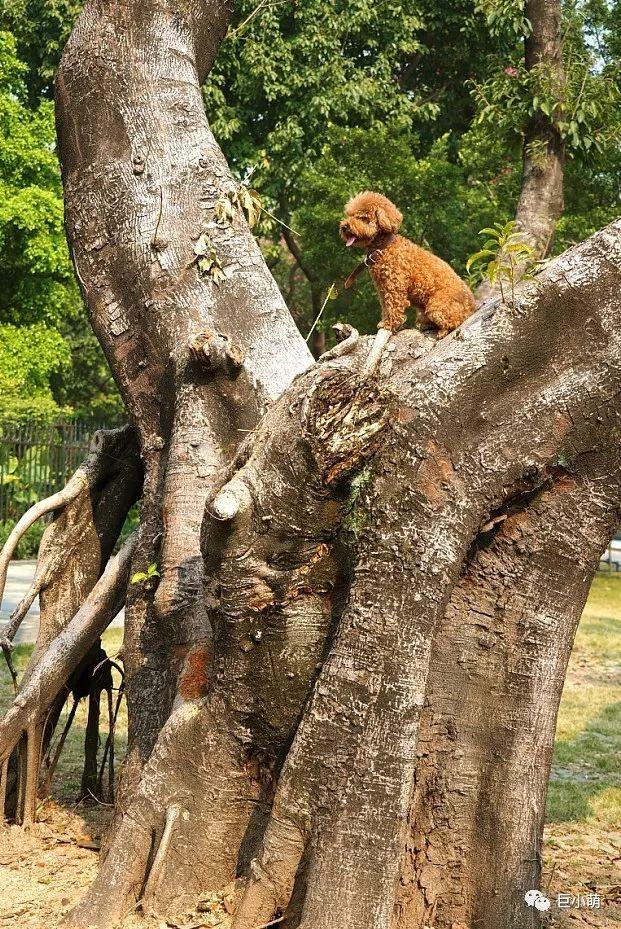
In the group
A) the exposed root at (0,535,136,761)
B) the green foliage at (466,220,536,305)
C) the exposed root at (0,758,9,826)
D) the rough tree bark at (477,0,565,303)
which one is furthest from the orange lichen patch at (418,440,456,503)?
the rough tree bark at (477,0,565,303)

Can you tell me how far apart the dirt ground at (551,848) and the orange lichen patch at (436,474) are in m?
1.59

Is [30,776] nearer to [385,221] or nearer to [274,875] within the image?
[274,875]

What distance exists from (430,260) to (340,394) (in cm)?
200

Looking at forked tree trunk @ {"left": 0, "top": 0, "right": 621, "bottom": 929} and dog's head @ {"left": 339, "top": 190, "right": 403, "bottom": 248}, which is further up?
dog's head @ {"left": 339, "top": 190, "right": 403, "bottom": 248}

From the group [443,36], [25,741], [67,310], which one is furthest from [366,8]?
[25,741]

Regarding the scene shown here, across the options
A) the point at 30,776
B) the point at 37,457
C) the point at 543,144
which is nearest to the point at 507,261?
the point at 30,776

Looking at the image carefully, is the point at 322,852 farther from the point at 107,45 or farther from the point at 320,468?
the point at 107,45

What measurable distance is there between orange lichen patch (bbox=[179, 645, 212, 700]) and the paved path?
21.2ft

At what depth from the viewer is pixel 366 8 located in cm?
1964

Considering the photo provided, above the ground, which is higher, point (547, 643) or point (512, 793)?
point (547, 643)

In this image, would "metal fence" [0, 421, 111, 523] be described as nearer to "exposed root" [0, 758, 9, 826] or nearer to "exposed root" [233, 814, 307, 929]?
"exposed root" [0, 758, 9, 826]

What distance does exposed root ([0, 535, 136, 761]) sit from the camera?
189 inches

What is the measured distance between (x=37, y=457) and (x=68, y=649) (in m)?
13.4

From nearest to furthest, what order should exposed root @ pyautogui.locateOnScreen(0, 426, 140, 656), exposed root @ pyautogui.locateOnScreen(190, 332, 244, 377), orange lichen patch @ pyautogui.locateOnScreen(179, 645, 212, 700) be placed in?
orange lichen patch @ pyautogui.locateOnScreen(179, 645, 212, 700), exposed root @ pyautogui.locateOnScreen(190, 332, 244, 377), exposed root @ pyautogui.locateOnScreen(0, 426, 140, 656)
